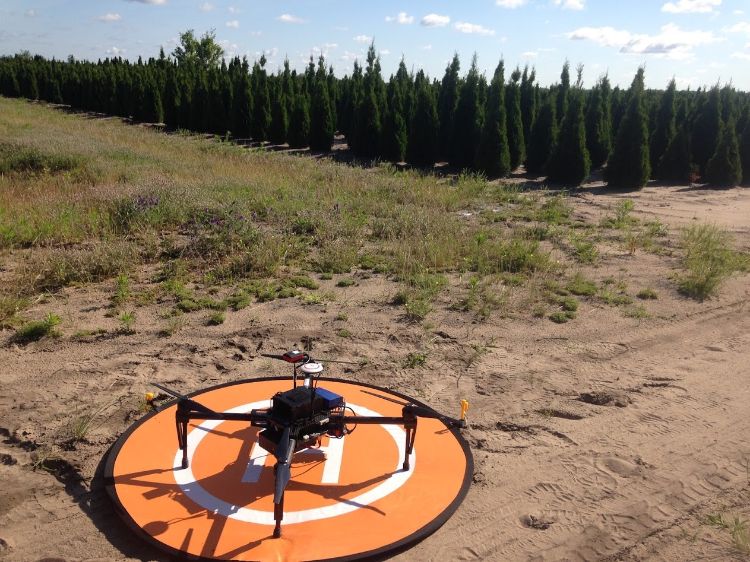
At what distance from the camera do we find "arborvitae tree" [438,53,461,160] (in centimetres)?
1991

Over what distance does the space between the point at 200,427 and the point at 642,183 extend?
16028 millimetres

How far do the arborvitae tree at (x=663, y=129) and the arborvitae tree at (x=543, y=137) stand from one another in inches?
156

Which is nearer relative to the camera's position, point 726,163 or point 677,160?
point 726,163

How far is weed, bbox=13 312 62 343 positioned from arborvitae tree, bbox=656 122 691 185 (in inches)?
733

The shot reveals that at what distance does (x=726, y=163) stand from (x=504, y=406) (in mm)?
17275

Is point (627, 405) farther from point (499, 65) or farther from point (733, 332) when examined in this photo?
point (499, 65)

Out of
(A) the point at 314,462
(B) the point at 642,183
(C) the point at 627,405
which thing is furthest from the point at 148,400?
(B) the point at 642,183

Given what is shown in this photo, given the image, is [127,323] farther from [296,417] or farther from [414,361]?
[296,417]

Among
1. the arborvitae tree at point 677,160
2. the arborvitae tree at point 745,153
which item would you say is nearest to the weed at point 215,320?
the arborvitae tree at point 677,160

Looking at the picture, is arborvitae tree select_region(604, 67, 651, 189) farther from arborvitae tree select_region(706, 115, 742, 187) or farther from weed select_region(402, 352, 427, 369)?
weed select_region(402, 352, 427, 369)

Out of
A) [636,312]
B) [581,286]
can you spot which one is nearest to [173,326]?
[581,286]

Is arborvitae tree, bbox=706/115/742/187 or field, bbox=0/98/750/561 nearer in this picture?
field, bbox=0/98/750/561

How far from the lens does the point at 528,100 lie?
20.8m

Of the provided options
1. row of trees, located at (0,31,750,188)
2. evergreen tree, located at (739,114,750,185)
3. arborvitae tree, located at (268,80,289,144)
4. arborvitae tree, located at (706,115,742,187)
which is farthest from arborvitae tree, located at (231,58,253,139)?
evergreen tree, located at (739,114,750,185)
